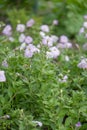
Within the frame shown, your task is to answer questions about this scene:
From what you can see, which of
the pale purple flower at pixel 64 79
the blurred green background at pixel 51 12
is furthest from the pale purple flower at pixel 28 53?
the blurred green background at pixel 51 12

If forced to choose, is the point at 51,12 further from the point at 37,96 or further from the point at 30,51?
the point at 37,96

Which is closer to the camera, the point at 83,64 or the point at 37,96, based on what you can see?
the point at 37,96

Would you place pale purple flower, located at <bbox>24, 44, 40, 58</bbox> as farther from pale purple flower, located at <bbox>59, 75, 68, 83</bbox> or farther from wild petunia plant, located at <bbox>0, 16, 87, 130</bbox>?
pale purple flower, located at <bbox>59, 75, 68, 83</bbox>

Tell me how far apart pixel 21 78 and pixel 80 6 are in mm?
2573

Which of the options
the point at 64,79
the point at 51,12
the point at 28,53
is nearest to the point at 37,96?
the point at 64,79

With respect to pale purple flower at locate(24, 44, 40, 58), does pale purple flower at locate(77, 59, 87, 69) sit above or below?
below

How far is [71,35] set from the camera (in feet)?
16.9

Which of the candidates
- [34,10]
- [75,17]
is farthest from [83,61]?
[34,10]

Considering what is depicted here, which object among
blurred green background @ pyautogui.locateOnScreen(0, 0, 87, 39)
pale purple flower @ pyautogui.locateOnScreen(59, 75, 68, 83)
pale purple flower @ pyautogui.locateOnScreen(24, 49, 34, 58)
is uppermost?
pale purple flower @ pyautogui.locateOnScreen(24, 49, 34, 58)

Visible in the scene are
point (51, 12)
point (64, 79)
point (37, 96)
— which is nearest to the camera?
point (37, 96)

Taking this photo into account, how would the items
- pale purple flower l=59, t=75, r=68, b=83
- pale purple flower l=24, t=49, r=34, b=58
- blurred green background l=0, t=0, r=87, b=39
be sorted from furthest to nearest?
blurred green background l=0, t=0, r=87, b=39
pale purple flower l=24, t=49, r=34, b=58
pale purple flower l=59, t=75, r=68, b=83

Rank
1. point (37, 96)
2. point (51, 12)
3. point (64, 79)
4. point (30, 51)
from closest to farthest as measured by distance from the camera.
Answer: point (37, 96)
point (64, 79)
point (30, 51)
point (51, 12)

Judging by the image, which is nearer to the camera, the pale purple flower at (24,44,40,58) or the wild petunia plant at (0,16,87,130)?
the wild petunia plant at (0,16,87,130)

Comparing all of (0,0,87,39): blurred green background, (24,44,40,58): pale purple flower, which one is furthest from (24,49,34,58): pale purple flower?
(0,0,87,39): blurred green background
